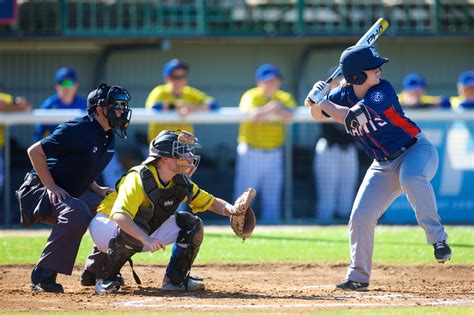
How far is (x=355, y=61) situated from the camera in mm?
7926

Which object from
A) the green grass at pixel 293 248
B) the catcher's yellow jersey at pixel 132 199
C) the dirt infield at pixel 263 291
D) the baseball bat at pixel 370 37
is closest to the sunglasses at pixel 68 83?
the green grass at pixel 293 248

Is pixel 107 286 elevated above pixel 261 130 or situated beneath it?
situated beneath

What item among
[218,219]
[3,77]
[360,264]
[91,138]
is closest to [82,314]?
[91,138]

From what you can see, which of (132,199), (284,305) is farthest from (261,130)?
(284,305)

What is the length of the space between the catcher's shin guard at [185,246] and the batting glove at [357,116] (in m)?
1.46

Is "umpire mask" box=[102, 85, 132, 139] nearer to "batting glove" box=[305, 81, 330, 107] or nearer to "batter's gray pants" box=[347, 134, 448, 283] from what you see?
"batting glove" box=[305, 81, 330, 107]

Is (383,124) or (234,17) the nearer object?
(383,124)

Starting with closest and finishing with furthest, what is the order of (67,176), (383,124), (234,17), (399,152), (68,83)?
(383,124) → (399,152) → (67,176) → (68,83) → (234,17)

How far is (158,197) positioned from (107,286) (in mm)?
855

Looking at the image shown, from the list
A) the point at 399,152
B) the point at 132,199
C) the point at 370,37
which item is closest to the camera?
the point at 132,199

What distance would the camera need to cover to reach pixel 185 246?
792 cm

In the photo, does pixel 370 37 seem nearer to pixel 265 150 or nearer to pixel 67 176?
pixel 67 176

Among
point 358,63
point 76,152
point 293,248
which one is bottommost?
point 293,248

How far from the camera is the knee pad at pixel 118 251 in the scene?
297 inches
